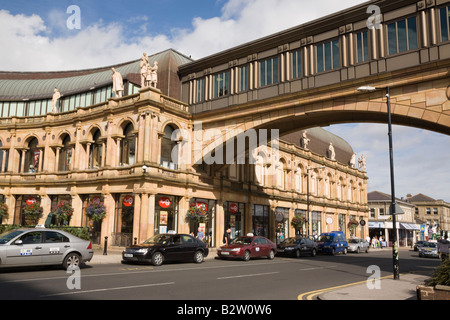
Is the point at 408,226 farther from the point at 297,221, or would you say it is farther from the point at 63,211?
the point at 63,211

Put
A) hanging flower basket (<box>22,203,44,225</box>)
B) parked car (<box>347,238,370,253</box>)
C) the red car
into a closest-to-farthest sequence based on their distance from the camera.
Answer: the red car, hanging flower basket (<box>22,203,44,225</box>), parked car (<box>347,238,370,253</box>)

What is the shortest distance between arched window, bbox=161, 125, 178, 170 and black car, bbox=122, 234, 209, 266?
11.0 meters

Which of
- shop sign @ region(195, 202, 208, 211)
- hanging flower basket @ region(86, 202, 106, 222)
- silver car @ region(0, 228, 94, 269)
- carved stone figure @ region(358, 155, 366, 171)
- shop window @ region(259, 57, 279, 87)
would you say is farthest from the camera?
carved stone figure @ region(358, 155, 366, 171)

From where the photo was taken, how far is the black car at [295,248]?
27.3m

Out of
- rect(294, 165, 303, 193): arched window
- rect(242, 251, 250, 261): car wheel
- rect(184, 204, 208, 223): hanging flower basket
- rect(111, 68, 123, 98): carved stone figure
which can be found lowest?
rect(242, 251, 250, 261): car wheel

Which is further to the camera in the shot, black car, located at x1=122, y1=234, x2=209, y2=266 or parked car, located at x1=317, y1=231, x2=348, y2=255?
parked car, located at x1=317, y1=231, x2=348, y2=255

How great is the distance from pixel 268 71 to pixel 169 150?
9.87 metres

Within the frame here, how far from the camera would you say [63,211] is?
3186 centimetres

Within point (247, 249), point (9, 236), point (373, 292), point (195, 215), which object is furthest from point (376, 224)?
point (9, 236)

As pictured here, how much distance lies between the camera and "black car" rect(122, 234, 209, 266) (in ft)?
57.9

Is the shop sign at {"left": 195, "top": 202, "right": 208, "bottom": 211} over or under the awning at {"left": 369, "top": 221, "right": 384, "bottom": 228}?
over

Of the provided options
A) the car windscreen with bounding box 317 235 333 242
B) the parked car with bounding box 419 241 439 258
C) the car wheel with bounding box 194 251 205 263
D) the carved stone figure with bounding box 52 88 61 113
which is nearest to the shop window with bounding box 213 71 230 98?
the car wheel with bounding box 194 251 205 263

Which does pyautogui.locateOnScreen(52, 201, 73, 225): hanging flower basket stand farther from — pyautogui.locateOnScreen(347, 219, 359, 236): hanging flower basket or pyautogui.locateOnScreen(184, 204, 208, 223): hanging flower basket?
pyautogui.locateOnScreen(347, 219, 359, 236): hanging flower basket
